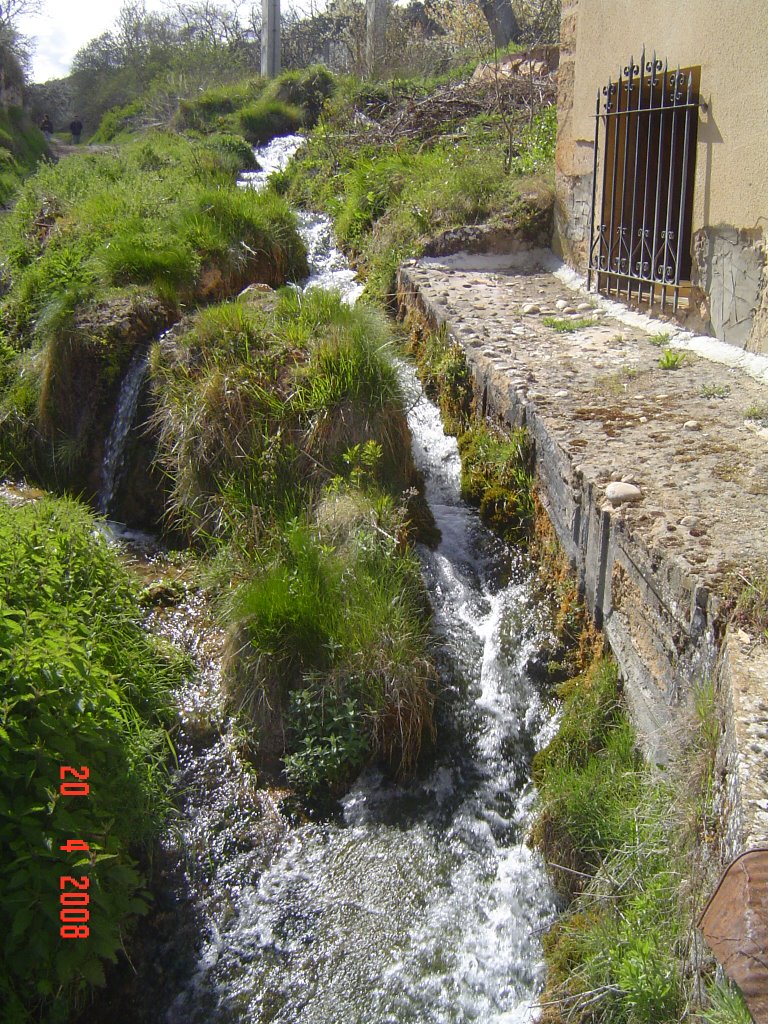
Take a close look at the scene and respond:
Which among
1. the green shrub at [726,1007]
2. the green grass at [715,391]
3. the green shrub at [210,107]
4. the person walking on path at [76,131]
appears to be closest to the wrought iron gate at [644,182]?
the green grass at [715,391]

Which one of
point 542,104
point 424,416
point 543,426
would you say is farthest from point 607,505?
point 542,104

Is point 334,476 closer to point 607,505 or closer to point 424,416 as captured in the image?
point 424,416

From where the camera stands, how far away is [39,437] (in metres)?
6.05

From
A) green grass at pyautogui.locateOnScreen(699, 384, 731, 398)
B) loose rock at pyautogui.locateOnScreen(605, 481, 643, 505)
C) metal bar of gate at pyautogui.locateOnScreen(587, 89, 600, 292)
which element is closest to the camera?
loose rock at pyautogui.locateOnScreen(605, 481, 643, 505)

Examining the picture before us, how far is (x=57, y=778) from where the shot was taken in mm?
2711

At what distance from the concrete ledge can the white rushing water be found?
0.65 metres

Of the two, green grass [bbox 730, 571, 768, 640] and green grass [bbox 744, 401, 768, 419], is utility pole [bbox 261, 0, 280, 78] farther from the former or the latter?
green grass [bbox 730, 571, 768, 640]

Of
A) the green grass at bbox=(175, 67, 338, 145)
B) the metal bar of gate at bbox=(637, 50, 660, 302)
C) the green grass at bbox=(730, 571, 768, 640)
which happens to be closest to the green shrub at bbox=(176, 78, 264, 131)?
the green grass at bbox=(175, 67, 338, 145)

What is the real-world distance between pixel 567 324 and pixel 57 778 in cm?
434

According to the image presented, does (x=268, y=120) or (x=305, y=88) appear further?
(x=305, y=88)

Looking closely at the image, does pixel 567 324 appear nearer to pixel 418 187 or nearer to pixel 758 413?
pixel 758 413

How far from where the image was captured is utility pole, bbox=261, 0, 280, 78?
19891mm

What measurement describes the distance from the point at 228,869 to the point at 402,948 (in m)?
0.78
